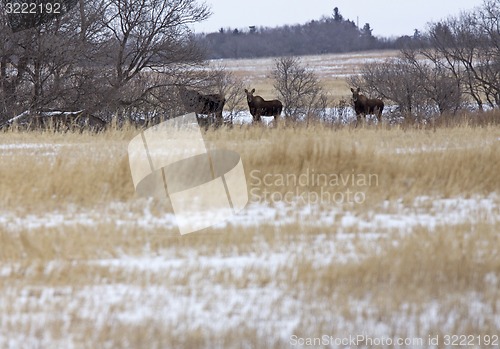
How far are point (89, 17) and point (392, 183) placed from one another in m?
24.8

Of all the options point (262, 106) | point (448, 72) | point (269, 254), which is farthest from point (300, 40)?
point (269, 254)

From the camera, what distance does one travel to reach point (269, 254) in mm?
7242

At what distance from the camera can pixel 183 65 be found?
36.5 metres

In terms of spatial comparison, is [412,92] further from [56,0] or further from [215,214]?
[215,214]

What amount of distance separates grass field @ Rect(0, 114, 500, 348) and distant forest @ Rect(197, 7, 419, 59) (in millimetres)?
105663

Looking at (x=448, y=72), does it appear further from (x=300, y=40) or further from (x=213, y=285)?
(x=300, y=40)

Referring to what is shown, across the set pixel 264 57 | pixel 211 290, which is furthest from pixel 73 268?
pixel 264 57

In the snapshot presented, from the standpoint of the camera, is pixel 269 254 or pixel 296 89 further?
pixel 296 89

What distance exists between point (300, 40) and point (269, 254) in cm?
12524

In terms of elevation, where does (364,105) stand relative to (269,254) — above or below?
below

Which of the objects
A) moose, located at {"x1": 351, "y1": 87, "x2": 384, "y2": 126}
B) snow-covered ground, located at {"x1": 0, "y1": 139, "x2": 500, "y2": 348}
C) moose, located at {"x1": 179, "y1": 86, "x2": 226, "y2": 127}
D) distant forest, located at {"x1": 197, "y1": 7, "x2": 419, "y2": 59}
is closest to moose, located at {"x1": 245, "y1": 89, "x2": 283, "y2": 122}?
moose, located at {"x1": 179, "y1": 86, "x2": 226, "y2": 127}

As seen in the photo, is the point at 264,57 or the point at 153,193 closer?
the point at 153,193

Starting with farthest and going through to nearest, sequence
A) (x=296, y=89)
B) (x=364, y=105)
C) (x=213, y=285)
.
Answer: (x=296, y=89) < (x=364, y=105) < (x=213, y=285)

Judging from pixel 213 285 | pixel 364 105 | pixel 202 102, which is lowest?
pixel 364 105
